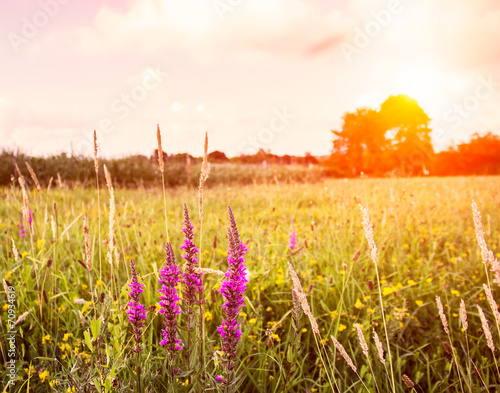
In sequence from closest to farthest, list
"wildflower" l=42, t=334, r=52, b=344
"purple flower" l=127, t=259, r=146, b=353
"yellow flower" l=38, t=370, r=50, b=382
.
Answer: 1. "purple flower" l=127, t=259, r=146, b=353
2. "yellow flower" l=38, t=370, r=50, b=382
3. "wildflower" l=42, t=334, r=52, b=344

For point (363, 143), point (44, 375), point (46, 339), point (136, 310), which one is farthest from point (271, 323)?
point (363, 143)

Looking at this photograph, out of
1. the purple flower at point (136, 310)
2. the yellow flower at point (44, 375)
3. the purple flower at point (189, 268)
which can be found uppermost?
the purple flower at point (189, 268)

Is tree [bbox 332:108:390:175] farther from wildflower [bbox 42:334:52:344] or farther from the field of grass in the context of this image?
wildflower [bbox 42:334:52:344]

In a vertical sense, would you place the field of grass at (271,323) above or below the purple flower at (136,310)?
below

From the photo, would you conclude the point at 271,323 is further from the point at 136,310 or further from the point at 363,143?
the point at 363,143

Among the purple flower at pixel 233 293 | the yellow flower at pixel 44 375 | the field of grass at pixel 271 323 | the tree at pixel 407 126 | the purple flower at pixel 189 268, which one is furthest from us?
the tree at pixel 407 126

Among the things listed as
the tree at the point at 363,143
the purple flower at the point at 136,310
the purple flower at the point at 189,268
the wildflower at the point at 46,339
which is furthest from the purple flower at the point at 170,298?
the tree at the point at 363,143

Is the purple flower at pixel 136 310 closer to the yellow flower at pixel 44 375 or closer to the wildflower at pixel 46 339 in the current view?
the yellow flower at pixel 44 375

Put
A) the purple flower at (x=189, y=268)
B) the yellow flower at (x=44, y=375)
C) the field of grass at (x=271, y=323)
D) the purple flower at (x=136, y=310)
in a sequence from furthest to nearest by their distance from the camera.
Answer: the yellow flower at (x=44, y=375) → the field of grass at (x=271, y=323) → the purple flower at (x=136, y=310) → the purple flower at (x=189, y=268)

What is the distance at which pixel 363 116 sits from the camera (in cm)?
4016

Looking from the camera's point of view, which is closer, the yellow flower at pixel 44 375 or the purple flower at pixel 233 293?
the purple flower at pixel 233 293

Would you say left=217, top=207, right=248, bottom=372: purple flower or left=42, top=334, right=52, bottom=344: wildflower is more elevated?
left=217, top=207, right=248, bottom=372: purple flower

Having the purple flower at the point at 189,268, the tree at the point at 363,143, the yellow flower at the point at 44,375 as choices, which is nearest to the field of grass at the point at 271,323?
the yellow flower at the point at 44,375

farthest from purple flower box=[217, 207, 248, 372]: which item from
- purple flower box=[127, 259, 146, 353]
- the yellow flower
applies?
the yellow flower
